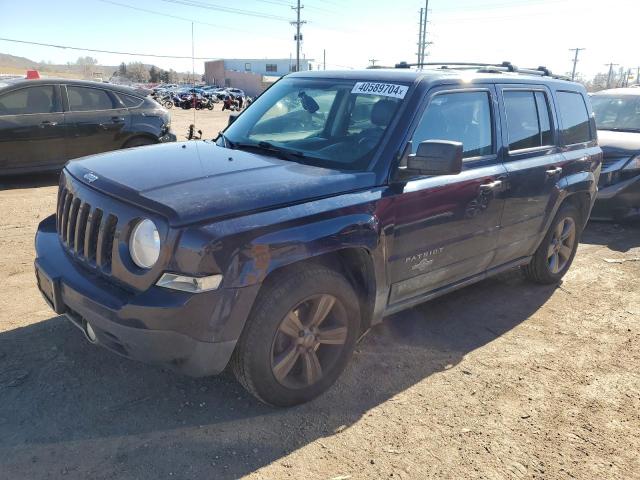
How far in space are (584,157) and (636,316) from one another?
4.88ft

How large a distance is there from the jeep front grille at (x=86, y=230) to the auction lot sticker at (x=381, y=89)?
1.89 m

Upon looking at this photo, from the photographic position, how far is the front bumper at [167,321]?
8.07 feet

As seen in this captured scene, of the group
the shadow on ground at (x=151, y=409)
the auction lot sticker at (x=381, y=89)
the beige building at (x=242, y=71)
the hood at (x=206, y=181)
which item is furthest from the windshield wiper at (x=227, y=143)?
the beige building at (x=242, y=71)

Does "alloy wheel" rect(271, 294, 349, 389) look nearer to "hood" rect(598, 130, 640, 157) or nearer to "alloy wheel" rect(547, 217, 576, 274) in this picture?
"alloy wheel" rect(547, 217, 576, 274)

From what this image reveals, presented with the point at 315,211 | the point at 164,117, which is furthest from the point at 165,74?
the point at 315,211

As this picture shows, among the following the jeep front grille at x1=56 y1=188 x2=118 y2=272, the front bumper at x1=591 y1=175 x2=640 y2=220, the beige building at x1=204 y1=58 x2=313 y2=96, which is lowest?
the front bumper at x1=591 y1=175 x2=640 y2=220

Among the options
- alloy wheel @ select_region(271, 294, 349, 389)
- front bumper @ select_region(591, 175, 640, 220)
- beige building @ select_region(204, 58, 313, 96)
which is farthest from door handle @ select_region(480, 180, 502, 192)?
beige building @ select_region(204, 58, 313, 96)

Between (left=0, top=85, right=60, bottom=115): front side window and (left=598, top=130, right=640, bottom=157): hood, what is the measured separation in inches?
321

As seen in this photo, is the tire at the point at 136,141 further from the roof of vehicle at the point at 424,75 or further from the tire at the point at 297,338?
the tire at the point at 297,338

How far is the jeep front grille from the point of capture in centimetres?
271

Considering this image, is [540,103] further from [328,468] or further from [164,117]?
[164,117]

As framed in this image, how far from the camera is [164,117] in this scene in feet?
30.6

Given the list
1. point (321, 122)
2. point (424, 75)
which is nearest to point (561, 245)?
point (424, 75)

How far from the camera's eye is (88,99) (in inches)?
336
